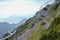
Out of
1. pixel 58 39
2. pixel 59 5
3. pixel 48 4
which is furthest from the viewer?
pixel 48 4

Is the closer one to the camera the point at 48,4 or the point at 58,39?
the point at 58,39

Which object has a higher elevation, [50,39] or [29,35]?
[29,35]

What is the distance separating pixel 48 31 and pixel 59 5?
7.03 meters

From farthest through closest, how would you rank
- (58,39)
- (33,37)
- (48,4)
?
(48,4), (33,37), (58,39)

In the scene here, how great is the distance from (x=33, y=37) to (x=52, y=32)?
15.8 feet

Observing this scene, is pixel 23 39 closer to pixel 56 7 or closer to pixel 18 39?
pixel 18 39

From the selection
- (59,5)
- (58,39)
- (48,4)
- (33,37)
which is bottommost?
(58,39)

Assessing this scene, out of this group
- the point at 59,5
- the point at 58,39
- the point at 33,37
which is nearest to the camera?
the point at 58,39

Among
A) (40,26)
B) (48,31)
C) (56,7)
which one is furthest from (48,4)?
(48,31)

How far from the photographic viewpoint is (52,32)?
2006 centimetres

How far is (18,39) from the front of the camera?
2722 cm

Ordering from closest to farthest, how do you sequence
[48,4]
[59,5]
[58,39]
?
1. [58,39]
2. [59,5]
3. [48,4]

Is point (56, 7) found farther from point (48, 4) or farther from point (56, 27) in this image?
point (56, 27)

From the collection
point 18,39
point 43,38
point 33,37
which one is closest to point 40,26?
point 33,37
